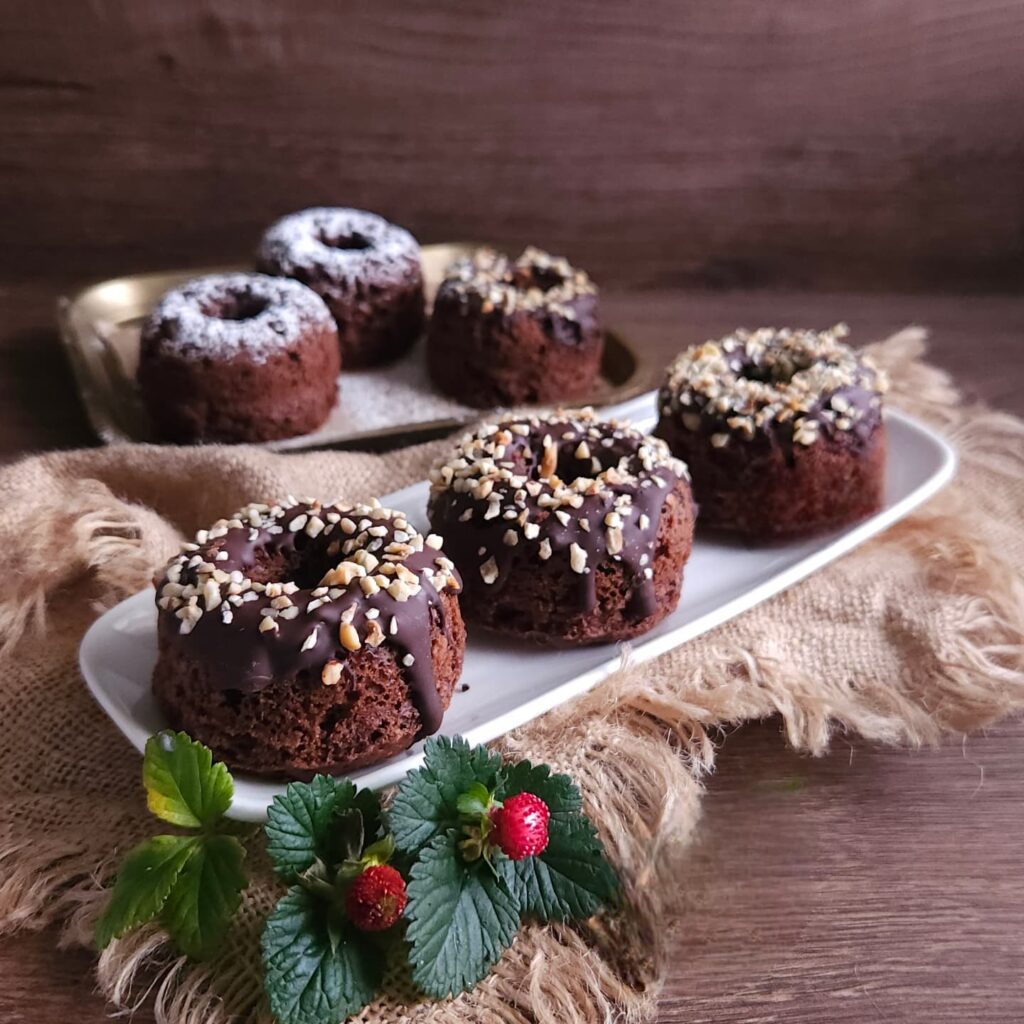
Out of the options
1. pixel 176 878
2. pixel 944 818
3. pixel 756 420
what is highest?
pixel 756 420

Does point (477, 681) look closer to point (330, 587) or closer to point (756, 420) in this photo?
point (330, 587)

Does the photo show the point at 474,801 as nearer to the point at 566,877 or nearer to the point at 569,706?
the point at 566,877

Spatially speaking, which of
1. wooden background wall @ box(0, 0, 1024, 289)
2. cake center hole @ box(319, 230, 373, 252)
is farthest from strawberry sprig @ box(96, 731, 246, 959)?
wooden background wall @ box(0, 0, 1024, 289)

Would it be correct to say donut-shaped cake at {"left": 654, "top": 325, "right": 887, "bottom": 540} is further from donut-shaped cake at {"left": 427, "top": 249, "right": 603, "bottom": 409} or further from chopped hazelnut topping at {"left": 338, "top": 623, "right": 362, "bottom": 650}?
chopped hazelnut topping at {"left": 338, "top": 623, "right": 362, "bottom": 650}

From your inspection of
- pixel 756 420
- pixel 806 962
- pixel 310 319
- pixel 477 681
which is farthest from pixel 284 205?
pixel 806 962

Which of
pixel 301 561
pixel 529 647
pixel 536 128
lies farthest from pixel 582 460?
pixel 536 128
